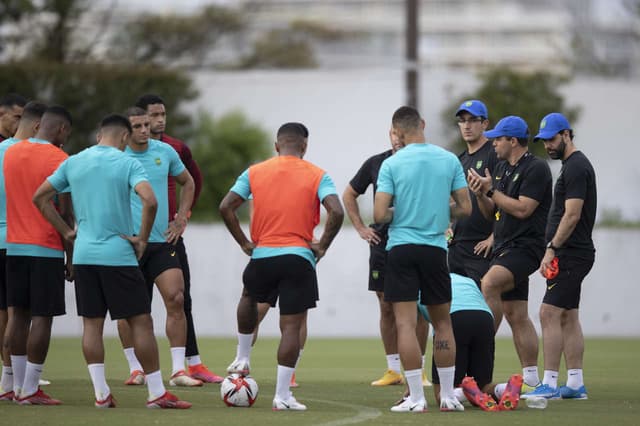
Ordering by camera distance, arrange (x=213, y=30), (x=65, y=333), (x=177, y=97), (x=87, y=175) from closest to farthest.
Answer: (x=87, y=175) < (x=65, y=333) < (x=177, y=97) < (x=213, y=30)

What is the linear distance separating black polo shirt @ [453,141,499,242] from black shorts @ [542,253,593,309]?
3.59 ft

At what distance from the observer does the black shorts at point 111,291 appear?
949 centimetres

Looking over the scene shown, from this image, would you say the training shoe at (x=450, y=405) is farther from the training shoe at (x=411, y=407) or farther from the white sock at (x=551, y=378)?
the white sock at (x=551, y=378)

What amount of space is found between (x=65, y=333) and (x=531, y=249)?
1254cm

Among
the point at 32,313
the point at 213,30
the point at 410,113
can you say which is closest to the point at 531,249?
the point at 410,113

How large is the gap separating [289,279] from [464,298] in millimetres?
1493

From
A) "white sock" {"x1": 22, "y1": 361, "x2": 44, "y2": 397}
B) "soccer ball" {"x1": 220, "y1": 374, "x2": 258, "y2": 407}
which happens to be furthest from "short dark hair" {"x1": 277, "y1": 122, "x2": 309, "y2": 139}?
"white sock" {"x1": 22, "y1": 361, "x2": 44, "y2": 397}

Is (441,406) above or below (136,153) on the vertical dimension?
below

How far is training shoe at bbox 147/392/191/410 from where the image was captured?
972cm

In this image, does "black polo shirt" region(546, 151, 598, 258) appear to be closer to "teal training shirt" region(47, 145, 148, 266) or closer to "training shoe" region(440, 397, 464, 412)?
"training shoe" region(440, 397, 464, 412)

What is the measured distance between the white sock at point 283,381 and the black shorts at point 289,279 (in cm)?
44

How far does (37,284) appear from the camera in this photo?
397 inches

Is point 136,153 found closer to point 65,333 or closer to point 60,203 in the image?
point 60,203

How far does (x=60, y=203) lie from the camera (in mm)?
10352
